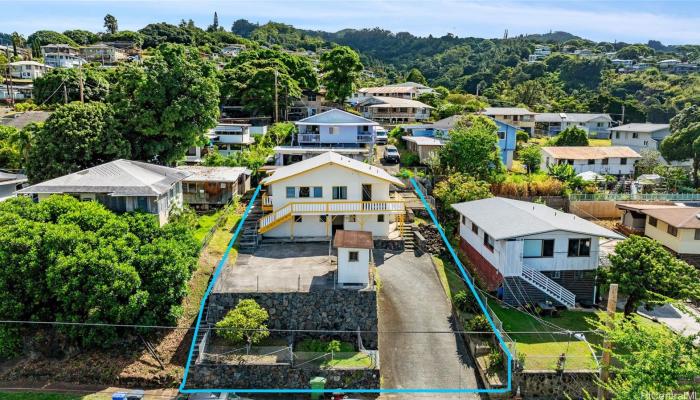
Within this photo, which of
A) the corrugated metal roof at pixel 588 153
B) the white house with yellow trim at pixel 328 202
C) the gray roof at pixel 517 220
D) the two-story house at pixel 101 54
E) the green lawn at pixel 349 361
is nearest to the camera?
the green lawn at pixel 349 361

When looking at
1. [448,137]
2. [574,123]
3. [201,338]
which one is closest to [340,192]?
[201,338]

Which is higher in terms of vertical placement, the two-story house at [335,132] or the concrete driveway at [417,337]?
the two-story house at [335,132]

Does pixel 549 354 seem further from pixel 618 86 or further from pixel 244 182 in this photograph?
pixel 618 86

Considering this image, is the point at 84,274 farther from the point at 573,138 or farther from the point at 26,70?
the point at 26,70

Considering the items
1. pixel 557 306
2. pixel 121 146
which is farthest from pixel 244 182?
pixel 557 306

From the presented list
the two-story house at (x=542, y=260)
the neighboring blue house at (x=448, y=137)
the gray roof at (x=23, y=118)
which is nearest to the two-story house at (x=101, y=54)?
the gray roof at (x=23, y=118)

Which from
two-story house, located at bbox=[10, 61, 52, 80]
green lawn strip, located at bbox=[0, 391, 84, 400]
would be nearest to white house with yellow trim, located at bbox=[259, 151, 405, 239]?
green lawn strip, located at bbox=[0, 391, 84, 400]

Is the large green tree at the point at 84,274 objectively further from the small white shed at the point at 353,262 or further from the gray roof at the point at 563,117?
the gray roof at the point at 563,117

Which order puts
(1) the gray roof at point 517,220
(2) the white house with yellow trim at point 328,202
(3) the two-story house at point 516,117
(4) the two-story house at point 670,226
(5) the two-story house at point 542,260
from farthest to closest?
1. (3) the two-story house at point 516,117
2. (4) the two-story house at point 670,226
3. (2) the white house with yellow trim at point 328,202
4. (1) the gray roof at point 517,220
5. (5) the two-story house at point 542,260
